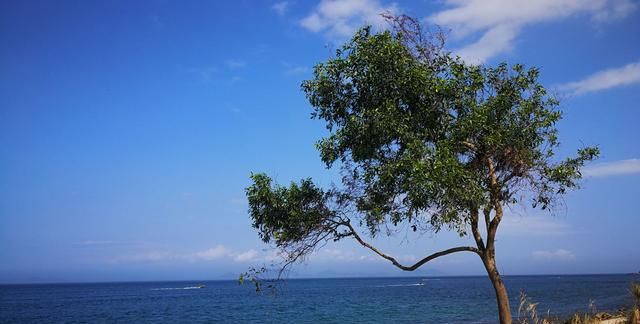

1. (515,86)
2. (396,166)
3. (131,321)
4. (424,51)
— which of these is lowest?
(131,321)

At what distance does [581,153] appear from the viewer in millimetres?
15539

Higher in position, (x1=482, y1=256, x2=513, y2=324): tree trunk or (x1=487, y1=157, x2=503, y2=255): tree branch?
(x1=487, y1=157, x2=503, y2=255): tree branch

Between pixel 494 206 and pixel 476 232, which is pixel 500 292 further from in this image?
pixel 494 206

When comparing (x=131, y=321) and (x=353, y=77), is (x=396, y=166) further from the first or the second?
(x=131, y=321)

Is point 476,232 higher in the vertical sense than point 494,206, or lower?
lower

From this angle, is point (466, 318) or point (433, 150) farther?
point (466, 318)

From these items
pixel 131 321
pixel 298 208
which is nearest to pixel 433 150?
pixel 298 208

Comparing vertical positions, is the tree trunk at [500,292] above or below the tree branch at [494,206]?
below

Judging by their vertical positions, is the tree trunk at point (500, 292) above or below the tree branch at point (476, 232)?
below

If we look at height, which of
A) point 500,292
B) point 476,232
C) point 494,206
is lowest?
point 500,292

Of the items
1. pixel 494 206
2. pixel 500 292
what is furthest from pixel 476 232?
pixel 500 292

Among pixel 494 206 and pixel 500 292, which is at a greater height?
pixel 494 206

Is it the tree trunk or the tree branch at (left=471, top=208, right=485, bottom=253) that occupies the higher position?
the tree branch at (left=471, top=208, right=485, bottom=253)

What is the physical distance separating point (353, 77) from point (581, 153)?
6.81 metres
